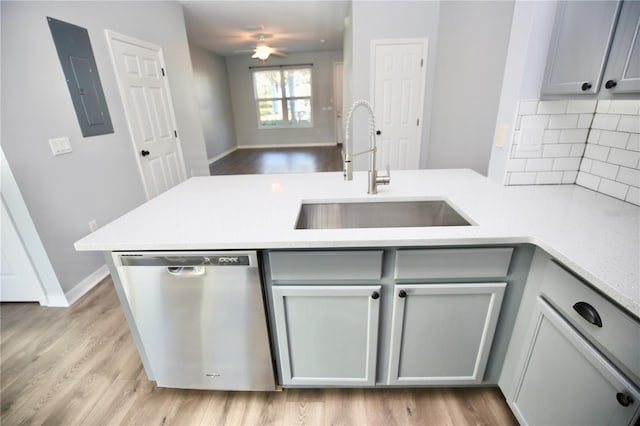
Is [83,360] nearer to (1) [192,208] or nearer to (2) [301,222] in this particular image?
(1) [192,208]

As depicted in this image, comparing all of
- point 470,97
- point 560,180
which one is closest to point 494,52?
point 470,97

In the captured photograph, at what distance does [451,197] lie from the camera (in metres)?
1.43

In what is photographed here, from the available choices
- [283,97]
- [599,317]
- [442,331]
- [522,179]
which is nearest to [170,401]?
[442,331]

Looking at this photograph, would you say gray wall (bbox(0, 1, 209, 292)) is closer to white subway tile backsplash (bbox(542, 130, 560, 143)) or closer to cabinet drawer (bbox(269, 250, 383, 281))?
cabinet drawer (bbox(269, 250, 383, 281))

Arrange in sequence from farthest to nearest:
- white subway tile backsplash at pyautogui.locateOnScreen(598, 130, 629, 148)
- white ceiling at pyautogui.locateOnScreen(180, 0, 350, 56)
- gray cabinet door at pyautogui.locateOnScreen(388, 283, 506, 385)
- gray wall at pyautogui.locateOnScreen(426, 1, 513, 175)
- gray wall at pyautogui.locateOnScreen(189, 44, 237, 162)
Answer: gray wall at pyautogui.locateOnScreen(189, 44, 237, 162) < white ceiling at pyautogui.locateOnScreen(180, 0, 350, 56) < gray wall at pyautogui.locateOnScreen(426, 1, 513, 175) < white subway tile backsplash at pyautogui.locateOnScreen(598, 130, 629, 148) < gray cabinet door at pyautogui.locateOnScreen(388, 283, 506, 385)

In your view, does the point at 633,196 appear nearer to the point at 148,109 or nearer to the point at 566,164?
the point at 566,164

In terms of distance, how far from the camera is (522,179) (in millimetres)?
1542

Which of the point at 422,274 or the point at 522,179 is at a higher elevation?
the point at 522,179

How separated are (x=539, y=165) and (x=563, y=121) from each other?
8.9 inches

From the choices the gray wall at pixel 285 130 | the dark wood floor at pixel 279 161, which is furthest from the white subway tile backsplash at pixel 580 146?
the gray wall at pixel 285 130

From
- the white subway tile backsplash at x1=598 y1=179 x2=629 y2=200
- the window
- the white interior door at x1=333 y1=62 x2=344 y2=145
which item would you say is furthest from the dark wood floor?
the white subway tile backsplash at x1=598 y1=179 x2=629 y2=200

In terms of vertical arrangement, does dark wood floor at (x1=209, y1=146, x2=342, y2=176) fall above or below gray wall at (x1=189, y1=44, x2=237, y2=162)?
below

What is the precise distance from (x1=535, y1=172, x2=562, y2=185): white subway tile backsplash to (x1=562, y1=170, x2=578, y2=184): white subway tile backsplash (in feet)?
0.07

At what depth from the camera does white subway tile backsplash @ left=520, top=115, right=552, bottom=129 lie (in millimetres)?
1446
